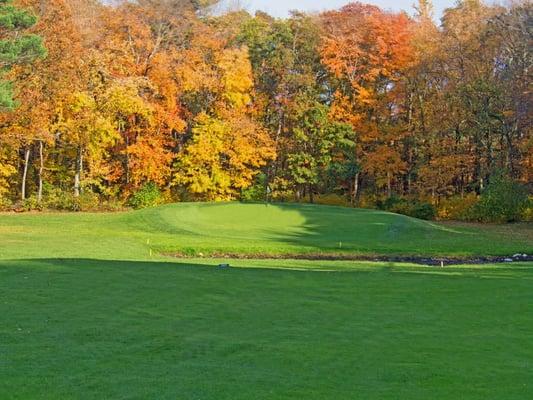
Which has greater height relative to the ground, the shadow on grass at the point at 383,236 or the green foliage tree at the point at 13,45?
the green foliage tree at the point at 13,45

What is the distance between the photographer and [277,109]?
A: 4938cm

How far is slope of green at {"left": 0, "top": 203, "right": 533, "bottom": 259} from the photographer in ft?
78.5

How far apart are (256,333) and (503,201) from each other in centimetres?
3408

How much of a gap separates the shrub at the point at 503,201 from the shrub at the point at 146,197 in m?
21.5

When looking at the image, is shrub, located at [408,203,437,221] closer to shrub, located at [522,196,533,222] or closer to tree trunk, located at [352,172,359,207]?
shrub, located at [522,196,533,222]

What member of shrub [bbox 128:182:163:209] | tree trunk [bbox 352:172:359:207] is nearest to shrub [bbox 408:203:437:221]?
tree trunk [bbox 352:172:359:207]

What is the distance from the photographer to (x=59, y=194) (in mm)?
41969

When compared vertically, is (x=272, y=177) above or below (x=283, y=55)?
below

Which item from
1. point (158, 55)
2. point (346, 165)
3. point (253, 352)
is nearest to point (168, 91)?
point (158, 55)

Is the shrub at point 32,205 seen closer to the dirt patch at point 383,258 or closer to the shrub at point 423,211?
the dirt patch at point 383,258

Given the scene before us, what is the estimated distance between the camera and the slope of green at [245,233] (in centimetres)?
2392

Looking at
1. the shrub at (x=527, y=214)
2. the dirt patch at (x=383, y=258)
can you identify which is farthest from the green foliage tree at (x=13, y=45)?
the shrub at (x=527, y=214)

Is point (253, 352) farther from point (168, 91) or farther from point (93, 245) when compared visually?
point (168, 91)

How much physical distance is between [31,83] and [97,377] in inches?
1346
